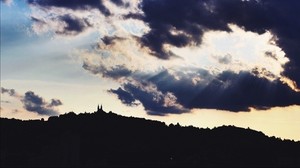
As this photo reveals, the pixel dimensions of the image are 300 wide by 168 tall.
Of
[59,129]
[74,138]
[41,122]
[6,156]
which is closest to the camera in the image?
[6,156]

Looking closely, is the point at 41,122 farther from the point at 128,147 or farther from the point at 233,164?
the point at 233,164

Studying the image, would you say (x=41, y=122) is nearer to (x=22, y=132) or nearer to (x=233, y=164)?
(x=22, y=132)

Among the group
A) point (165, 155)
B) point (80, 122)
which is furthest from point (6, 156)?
point (165, 155)

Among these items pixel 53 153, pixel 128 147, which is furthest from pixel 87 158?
pixel 128 147

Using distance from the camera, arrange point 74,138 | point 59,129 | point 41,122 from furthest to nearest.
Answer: point 41,122
point 59,129
point 74,138

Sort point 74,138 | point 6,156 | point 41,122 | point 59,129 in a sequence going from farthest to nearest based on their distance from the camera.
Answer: point 41,122 → point 59,129 → point 74,138 → point 6,156

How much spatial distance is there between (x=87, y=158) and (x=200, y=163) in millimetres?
42882

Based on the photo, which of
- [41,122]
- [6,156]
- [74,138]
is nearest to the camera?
[6,156]

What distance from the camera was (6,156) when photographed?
159 metres

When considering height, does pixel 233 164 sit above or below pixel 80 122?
below

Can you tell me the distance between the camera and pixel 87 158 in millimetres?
159125

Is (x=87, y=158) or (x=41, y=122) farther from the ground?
(x=41, y=122)

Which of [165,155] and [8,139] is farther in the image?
[165,155]

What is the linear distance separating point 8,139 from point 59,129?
19.5 meters
